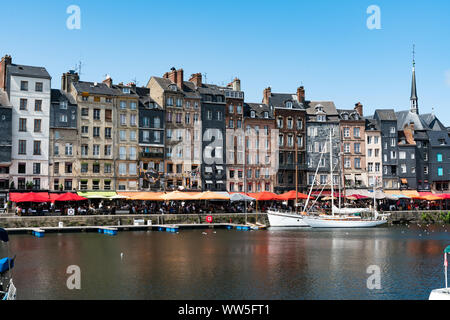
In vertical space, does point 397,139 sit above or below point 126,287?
above

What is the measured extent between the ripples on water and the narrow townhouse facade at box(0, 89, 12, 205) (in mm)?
14692

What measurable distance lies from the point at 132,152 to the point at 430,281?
55046mm

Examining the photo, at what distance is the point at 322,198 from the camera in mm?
90688

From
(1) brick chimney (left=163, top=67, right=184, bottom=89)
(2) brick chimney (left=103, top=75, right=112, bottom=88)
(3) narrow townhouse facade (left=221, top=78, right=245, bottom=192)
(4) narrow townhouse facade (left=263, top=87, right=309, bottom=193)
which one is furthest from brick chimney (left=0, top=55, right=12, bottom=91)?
(4) narrow townhouse facade (left=263, top=87, right=309, bottom=193)

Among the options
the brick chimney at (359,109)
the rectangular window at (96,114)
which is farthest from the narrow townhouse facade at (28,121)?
the brick chimney at (359,109)

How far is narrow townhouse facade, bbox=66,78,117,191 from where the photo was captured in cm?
7938

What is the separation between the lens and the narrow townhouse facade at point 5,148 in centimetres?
7238

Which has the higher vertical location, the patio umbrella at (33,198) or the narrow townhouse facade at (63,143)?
the narrow townhouse facade at (63,143)

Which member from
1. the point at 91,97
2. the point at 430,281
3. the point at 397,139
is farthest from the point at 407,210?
the point at 430,281

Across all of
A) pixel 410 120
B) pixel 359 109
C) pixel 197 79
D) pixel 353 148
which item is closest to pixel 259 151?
pixel 197 79

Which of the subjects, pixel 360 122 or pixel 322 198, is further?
pixel 360 122

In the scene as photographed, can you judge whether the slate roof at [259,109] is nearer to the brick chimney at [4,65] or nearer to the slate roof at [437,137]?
the slate roof at [437,137]
